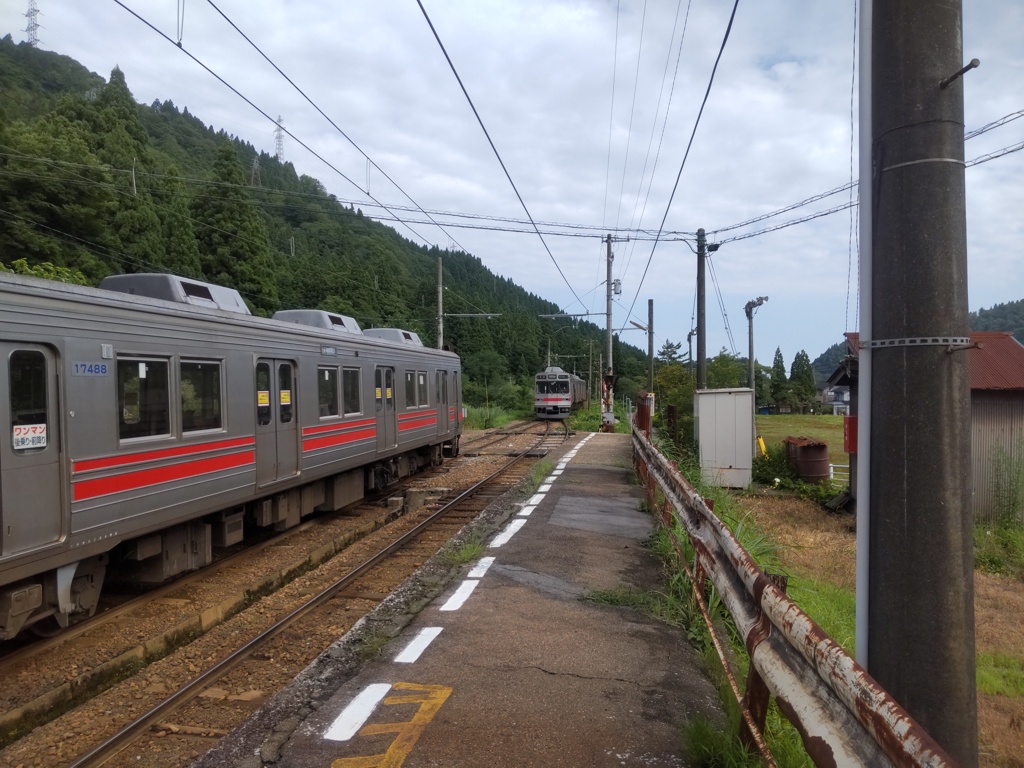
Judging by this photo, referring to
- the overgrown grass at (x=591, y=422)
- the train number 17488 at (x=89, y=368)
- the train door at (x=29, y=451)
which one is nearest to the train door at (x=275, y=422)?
the train number 17488 at (x=89, y=368)

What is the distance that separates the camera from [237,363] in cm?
828

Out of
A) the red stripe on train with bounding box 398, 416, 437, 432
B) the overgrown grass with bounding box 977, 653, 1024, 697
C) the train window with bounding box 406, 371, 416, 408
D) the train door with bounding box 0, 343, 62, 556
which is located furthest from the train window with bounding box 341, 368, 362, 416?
the overgrown grass with bounding box 977, 653, 1024, 697

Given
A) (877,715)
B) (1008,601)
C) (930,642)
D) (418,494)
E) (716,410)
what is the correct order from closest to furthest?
(877,715) → (930,642) → (1008,601) → (418,494) → (716,410)

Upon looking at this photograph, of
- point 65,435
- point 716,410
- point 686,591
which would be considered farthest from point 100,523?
point 716,410

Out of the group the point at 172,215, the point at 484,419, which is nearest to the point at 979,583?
the point at 484,419

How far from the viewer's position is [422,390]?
15.9 meters

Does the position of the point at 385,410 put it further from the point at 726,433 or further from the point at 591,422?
the point at 591,422

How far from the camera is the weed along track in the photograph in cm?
436

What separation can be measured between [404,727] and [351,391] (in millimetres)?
8544

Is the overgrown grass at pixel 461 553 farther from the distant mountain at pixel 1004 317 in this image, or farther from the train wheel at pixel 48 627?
the distant mountain at pixel 1004 317

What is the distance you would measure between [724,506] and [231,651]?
663 centimetres

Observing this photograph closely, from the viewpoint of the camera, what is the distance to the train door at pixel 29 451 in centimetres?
506

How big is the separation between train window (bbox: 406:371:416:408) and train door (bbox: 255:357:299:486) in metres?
5.08

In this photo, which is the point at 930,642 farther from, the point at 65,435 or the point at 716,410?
the point at 716,410
